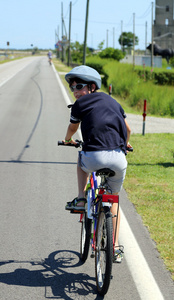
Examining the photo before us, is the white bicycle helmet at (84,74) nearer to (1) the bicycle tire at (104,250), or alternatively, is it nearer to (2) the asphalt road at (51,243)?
(1) the bicycle tire at (104,250)

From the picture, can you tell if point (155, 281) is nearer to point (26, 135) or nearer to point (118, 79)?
point (26, 135)

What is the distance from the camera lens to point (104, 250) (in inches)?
145

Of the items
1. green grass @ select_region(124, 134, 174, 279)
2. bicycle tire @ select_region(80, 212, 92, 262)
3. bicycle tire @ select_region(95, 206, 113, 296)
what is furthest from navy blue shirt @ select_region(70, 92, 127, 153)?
green grass @ select_region(124, 134, 174, 279)

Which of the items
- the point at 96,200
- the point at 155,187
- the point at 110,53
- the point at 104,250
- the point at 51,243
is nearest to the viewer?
the point at 104,250

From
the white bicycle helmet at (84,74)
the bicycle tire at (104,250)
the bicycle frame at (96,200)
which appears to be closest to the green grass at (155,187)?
the bicycle tire at (104,250)

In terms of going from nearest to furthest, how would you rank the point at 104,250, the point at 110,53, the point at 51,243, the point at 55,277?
1. the point at 104,250
2. the point at 55,277
3. the point at 51,243
4. the point at 110,53

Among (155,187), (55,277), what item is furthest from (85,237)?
(155,187)

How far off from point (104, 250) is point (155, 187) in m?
3.64

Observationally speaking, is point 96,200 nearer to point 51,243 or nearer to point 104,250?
point 104,250

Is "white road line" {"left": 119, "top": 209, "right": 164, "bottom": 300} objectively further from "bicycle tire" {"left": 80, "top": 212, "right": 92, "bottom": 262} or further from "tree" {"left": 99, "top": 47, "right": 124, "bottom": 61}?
"tree" {"left": 99, "top": 47, "right": 124, "bottom": 61}

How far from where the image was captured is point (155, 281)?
160 inches

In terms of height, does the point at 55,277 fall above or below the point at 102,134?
below

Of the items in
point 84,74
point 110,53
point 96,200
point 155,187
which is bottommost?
point 155,187

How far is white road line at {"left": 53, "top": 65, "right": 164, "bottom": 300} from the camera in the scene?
3880 mm
